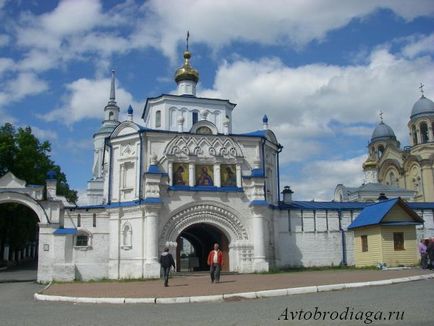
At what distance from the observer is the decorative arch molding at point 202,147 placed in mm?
24000

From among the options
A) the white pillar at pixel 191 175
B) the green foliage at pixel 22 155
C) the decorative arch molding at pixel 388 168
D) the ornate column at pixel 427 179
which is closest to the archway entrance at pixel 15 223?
the green foliage at pixel 22 155

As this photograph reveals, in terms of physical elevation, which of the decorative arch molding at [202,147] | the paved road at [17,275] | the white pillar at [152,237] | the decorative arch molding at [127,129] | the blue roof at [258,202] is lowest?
the paved road at [17,275]

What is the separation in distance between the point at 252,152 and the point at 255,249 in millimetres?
5032

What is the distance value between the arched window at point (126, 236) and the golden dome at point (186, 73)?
11.3m

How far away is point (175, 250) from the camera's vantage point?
23.1 m

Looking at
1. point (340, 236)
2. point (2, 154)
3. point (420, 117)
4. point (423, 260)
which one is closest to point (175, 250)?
point (340, 236)

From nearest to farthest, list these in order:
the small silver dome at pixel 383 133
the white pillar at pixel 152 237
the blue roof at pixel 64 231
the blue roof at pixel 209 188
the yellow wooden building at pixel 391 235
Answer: the white pillar at pixel 152 237 → the blue roof at pixel 64 231 → the blue roof at pixel 209 188 → the yellow wooden building at pixel 391 235 → the small silver dome at pixel 383 133

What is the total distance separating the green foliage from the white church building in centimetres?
959

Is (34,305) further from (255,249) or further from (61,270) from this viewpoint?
(255,249)

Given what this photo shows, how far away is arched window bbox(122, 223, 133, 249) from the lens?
22.9 metres

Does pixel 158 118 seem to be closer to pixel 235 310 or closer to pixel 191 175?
pixel 191 175

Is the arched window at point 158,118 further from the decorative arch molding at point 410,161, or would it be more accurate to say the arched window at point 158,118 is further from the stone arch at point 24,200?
the decorative arch molding at point 410,161

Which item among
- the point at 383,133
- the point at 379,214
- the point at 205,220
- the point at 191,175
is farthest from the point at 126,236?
the point at 383,133

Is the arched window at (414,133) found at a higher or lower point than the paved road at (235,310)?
higher
